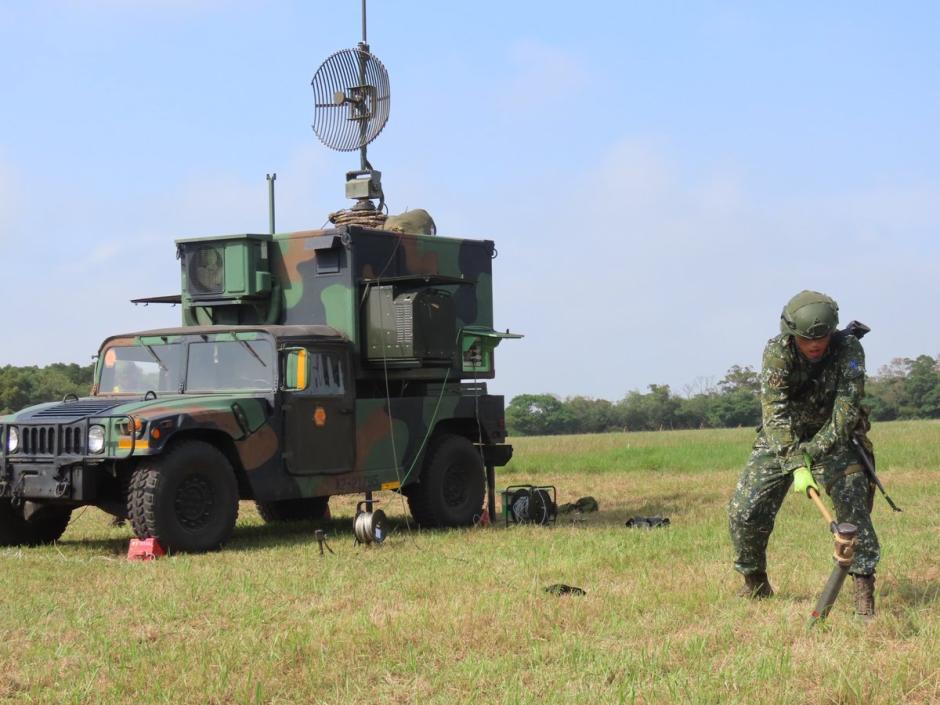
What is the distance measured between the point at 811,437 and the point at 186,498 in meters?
5.10

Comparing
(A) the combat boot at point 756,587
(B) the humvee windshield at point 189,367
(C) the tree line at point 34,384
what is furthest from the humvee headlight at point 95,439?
(C) the tree line at point 34,384

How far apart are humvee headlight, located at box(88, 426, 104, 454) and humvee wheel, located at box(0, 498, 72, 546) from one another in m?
1.14

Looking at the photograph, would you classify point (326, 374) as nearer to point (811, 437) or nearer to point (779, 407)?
point (811, 437)

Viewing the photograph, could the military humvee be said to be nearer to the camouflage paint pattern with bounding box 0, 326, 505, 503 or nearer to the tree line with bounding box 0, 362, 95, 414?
the camouflage paint pattern with bounding box 0, 326, 505, 503

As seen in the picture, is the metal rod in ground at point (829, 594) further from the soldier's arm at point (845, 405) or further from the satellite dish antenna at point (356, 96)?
the satellite dish antenna at point (356, 96)

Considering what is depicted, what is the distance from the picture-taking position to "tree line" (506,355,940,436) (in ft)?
217

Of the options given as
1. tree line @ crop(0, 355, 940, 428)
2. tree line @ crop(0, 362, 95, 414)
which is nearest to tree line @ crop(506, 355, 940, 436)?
tree line @ crop(0, 355, 940, 428)

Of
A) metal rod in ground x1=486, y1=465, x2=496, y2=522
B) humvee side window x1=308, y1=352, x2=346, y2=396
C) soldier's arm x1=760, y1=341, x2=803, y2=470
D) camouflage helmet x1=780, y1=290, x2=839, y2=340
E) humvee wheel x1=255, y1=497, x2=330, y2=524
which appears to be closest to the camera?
camouflage helmet x1=780, y1=290, x2=839, y2=340

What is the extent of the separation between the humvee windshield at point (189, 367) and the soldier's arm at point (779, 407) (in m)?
5.18

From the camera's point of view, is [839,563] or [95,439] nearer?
[839,563]

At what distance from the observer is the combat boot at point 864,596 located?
258 inches

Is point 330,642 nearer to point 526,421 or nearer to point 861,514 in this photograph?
point 861,514

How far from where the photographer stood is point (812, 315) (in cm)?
645

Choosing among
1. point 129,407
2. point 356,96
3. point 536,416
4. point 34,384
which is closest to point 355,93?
point 356,96
